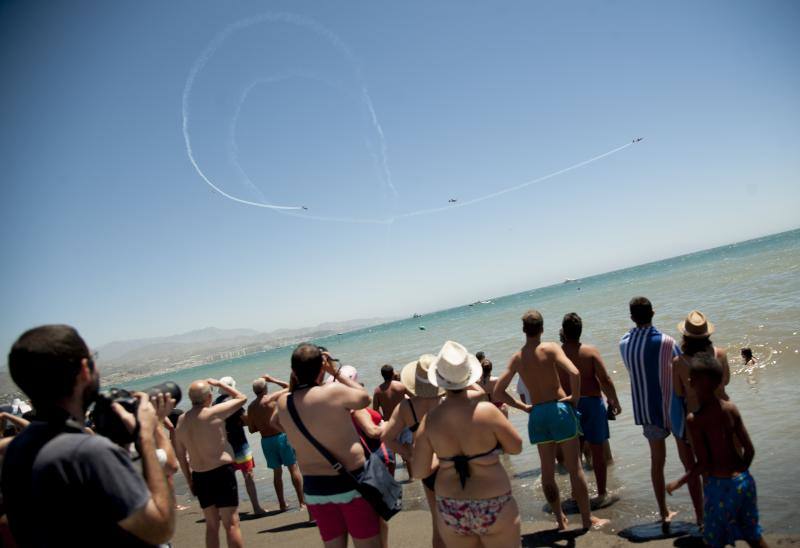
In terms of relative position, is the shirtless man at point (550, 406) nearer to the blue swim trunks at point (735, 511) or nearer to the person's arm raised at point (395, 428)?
the person's arm raised at point (395, 428)

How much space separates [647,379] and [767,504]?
5.18 feet

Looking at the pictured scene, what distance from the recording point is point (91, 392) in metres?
1.79

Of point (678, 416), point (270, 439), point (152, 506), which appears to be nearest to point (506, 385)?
point (678, 416)

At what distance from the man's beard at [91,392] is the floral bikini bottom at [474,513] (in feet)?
6.86

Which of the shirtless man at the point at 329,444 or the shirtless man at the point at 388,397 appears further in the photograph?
the shirtless man at the point at 388,397

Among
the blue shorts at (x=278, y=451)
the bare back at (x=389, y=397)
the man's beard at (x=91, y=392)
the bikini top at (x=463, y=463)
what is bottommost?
the blue shorts at (x=278, y=451)

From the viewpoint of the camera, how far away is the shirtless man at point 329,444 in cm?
338

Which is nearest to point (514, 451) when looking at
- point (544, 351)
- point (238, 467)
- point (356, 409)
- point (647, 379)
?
point (356, 409)

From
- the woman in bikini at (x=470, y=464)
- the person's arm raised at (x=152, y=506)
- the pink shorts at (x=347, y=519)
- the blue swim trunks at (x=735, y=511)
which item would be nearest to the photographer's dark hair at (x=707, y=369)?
the blue swim trunks at (x=735, y=511)

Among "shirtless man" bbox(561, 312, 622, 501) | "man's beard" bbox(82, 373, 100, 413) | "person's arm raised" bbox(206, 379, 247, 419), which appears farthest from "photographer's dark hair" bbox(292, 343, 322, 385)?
"shirtless man" bbox(561, 312, 622, 501)

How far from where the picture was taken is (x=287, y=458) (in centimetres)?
686

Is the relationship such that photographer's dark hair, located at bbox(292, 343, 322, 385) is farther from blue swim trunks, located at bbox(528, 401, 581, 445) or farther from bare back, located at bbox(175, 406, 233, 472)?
blue swim trunks, located at bbox(528, 401, 581, 445)

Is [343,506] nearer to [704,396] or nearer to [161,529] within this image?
[161,529]

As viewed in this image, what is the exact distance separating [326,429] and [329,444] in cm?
11
